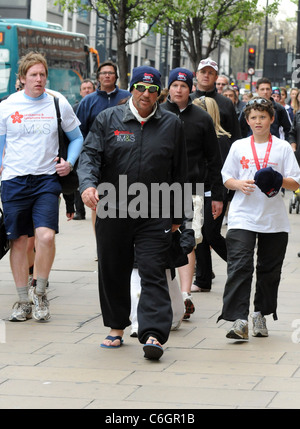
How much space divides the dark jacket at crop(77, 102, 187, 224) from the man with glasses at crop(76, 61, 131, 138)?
3.75 m

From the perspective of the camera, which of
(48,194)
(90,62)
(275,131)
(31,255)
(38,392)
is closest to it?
(38,392)

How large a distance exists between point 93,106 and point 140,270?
4.21 m

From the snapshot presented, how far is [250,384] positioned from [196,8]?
90.0 feet

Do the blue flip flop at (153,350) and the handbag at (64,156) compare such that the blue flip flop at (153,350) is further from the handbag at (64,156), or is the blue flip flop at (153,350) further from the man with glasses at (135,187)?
the handbag at (64,156)

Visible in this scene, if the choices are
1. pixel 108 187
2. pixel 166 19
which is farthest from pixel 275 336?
pixel 166 19

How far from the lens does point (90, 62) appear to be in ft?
101

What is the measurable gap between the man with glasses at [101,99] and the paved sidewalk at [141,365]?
2223 mm

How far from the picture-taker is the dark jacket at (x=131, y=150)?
6262 mm

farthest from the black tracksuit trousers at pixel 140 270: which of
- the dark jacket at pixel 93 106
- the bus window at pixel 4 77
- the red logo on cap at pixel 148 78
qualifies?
the bus window at pixel 4 77

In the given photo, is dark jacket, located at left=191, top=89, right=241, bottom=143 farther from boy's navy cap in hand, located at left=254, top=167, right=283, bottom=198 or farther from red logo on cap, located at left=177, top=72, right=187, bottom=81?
boy's navy cap in hand, located at left=254, top=167, right=283, bottom=198

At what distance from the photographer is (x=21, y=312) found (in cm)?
750

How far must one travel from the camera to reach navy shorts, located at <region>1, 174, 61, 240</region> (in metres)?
7.44

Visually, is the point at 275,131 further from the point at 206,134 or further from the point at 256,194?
the point at 256,194

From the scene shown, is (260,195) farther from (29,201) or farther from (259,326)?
(29,201)
